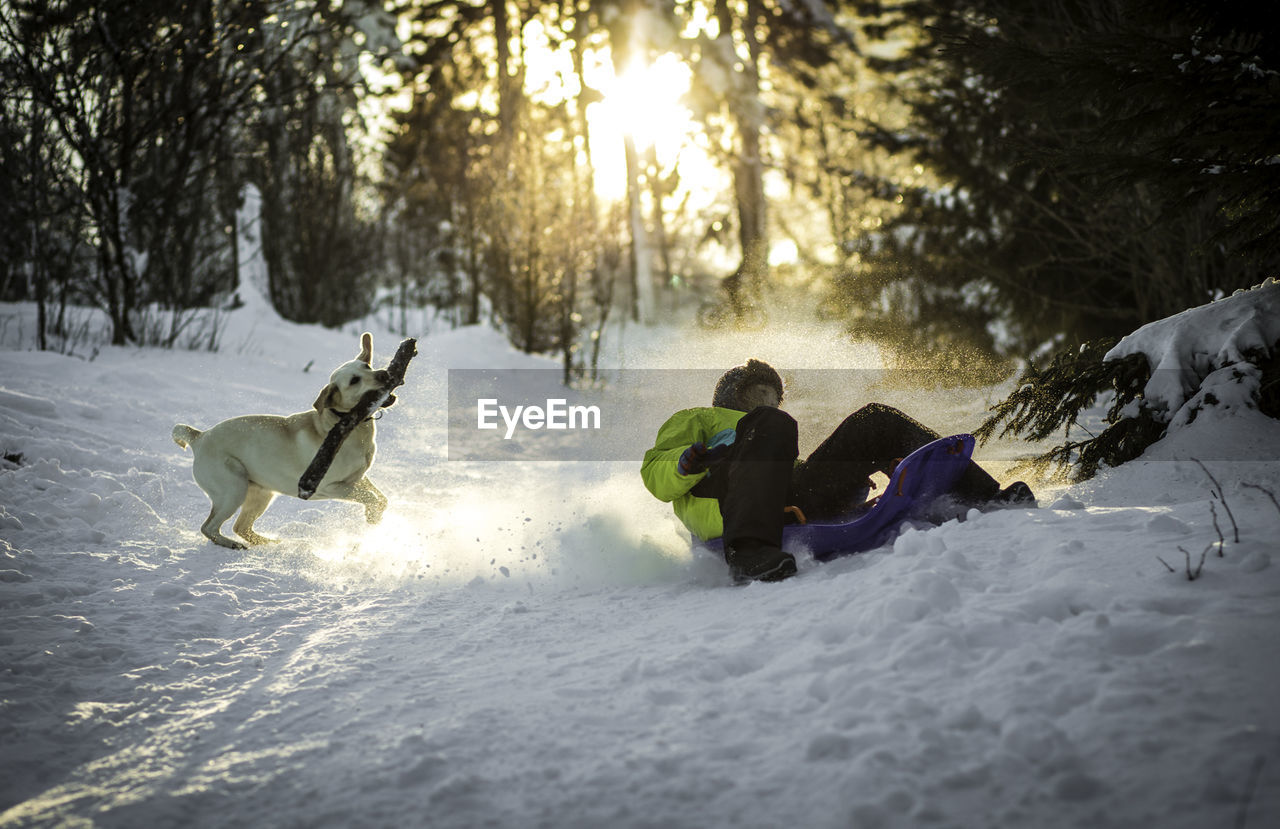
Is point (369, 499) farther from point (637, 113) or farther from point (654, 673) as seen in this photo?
point (637, 113)

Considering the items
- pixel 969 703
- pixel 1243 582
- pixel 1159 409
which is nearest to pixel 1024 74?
pixel 1159 409

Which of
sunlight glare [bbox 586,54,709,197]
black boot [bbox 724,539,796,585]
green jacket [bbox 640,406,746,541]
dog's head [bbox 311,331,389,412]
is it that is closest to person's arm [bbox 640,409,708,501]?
green jacket [bbox 640,406,746,541]

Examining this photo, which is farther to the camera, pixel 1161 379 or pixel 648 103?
pixel 648 103

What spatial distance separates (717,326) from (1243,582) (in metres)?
10.9

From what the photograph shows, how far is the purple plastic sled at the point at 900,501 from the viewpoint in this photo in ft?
11.4

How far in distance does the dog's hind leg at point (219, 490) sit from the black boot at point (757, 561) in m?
2.82

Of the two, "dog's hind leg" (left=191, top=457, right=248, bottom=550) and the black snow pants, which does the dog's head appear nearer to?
"dog's hind leg" (left=191, top=457, right=248, bottom=550)

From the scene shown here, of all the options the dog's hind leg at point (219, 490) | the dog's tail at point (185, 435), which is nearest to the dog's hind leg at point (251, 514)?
the dog's hind leg at point (219, 490)

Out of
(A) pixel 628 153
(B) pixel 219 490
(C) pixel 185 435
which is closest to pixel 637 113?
(A) pixel 628 153

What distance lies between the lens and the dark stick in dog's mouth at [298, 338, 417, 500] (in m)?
4.39

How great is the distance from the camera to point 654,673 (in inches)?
100

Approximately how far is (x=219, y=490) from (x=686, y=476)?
2712 mm

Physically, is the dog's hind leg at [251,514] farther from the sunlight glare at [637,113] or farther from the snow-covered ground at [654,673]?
the sunlight glare at [637,113]

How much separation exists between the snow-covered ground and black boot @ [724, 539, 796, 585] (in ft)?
0.34
